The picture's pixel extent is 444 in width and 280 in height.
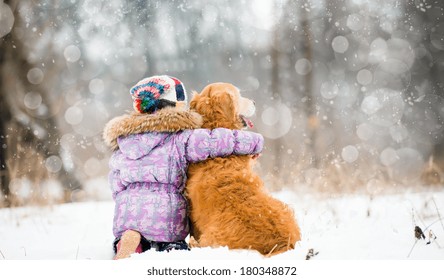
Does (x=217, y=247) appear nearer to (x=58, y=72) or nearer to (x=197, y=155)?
(x=197, y=155)

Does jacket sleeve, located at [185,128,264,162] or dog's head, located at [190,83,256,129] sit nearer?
jacket sleeve, located at [185,128,264,162]

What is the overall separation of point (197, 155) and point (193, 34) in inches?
145

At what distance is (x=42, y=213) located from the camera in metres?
3.18

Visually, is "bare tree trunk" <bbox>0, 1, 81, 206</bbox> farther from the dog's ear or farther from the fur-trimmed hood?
the dog's ear

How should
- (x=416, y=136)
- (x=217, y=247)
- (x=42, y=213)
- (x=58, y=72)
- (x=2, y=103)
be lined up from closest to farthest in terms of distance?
(x=217, y=247)
(x=42, y=213)
(x=2, y=103)
(x=58, y=72)
(x=416, y=136)

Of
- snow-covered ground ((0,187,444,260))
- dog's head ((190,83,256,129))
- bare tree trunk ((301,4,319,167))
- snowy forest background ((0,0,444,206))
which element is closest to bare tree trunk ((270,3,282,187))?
snowy forest background ((0,0,444,206))

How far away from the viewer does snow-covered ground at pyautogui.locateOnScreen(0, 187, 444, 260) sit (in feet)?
5.26

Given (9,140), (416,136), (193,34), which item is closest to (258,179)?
(9,140)

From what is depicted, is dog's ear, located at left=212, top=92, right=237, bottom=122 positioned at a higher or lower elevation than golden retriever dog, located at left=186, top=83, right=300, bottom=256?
higher

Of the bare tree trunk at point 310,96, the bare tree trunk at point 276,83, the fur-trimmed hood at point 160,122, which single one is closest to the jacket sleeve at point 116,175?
the fur-trimmed hood at point 160,122

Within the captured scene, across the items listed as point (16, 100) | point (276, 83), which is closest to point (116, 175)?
point (16, 100)

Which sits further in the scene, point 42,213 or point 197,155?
point 42,213

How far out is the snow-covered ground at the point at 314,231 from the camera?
5.26ft

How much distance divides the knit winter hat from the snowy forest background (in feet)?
3.89
